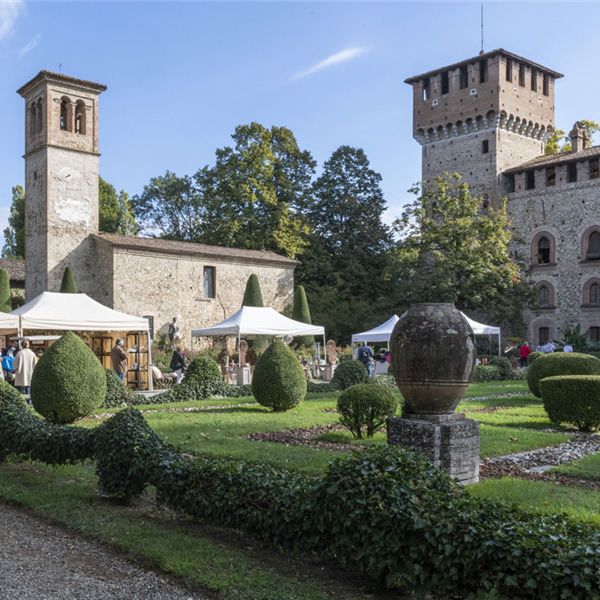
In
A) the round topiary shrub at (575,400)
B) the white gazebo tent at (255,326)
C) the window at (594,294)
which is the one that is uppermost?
the window at (594,294)

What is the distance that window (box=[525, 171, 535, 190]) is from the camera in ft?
124

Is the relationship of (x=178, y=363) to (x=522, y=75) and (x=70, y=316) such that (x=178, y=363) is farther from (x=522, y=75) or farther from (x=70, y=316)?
(x=522, y=75)

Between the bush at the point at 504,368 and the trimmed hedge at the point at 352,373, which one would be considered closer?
the trimmed hedge at the point at 352,373

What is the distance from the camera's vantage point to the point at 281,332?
19.4m

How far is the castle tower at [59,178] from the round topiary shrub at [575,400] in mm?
21269

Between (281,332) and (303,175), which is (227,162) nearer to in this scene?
(303,175)

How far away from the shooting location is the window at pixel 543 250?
37531 millimetres

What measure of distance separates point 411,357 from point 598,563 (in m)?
3.89

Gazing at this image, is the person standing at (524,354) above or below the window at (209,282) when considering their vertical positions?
below

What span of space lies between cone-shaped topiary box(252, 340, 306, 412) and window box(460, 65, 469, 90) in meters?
31.2

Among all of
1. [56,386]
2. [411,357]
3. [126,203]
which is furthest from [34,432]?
[126,203]

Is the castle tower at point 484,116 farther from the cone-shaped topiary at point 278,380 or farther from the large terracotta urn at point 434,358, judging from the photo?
the large terracotta urn at point 434,358

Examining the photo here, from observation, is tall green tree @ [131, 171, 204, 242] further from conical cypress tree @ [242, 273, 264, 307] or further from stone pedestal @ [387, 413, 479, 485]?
stone pedestal @ [387, 413, 479, 485]

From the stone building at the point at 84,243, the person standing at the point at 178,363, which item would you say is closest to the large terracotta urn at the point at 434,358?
the person standing at the point at 178,363
